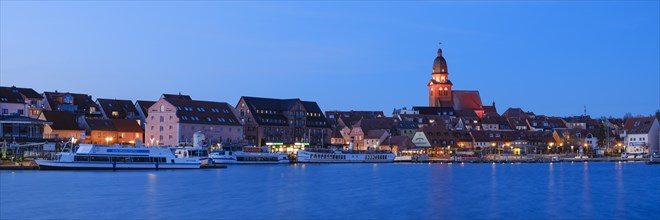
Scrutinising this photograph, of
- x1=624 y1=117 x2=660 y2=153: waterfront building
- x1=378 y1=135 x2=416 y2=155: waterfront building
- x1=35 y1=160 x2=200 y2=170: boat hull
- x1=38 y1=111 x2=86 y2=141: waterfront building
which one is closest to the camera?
x1=35 y1=160 x2=200 y2=170: boat hull

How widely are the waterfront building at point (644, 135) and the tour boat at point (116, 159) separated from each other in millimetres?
77653

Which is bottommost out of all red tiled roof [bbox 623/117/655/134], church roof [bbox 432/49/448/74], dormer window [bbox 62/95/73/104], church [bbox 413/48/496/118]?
red tiled roof [bbox 623/117/655/134]

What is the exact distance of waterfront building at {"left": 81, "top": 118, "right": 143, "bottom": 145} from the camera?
10650 centimetres

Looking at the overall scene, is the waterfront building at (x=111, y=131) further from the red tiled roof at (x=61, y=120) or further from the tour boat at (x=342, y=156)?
the tour boat at (x=342, y=156)

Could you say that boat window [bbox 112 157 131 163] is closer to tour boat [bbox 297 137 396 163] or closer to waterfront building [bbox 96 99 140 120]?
tour boat [bbox 297 137 396 163]

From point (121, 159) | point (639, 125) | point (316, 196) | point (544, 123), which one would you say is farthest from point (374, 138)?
point (316, 196)

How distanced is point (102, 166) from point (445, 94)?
119148mm

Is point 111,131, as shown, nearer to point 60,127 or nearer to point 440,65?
point 60,127

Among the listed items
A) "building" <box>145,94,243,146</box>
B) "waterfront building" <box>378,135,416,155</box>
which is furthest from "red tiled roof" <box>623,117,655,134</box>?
"building" <box>145,94,243,146</box>

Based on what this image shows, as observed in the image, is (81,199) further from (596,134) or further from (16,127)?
(596,134)

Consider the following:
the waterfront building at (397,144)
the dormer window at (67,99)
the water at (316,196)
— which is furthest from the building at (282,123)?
the water at (316,196)

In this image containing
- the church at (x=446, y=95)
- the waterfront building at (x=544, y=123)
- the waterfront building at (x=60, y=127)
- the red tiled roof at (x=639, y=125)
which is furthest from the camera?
the church at (x=446, y=95)

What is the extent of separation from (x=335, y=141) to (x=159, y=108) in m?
39.2

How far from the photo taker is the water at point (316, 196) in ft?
143
